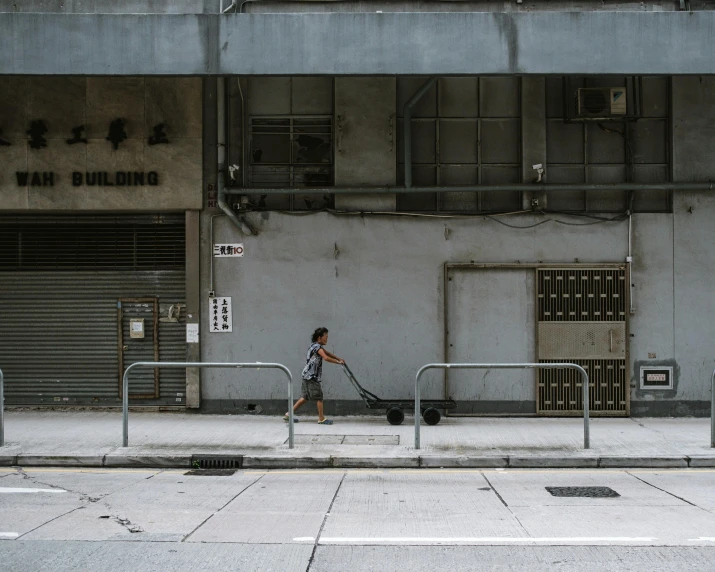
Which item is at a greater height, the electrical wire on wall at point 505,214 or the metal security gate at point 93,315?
the electrical wire on wall at point 505,214

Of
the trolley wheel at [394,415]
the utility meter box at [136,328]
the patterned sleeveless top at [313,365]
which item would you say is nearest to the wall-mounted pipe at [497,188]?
the patterned sleeveless top at [313,365]

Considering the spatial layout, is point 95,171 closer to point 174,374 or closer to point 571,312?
point 174,374

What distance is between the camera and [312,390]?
11711 millimetres

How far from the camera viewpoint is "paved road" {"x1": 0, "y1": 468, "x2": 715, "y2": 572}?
5504 millimetres

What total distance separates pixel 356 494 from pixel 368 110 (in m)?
7.13

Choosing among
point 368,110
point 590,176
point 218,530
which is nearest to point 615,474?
point 218,530

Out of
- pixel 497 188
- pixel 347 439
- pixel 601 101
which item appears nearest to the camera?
pixel 347 439

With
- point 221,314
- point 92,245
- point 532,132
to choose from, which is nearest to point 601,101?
point 532,132

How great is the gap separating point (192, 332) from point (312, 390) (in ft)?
8.48

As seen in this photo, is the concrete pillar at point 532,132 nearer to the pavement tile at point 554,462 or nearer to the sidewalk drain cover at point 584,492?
the pavement tile at point 554,462

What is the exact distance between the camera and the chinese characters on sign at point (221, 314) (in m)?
12.9

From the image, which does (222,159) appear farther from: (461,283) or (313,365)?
(461,283)

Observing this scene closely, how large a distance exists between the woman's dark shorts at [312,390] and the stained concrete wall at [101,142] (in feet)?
12.1

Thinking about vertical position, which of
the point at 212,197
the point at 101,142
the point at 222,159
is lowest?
the point at 212,197
